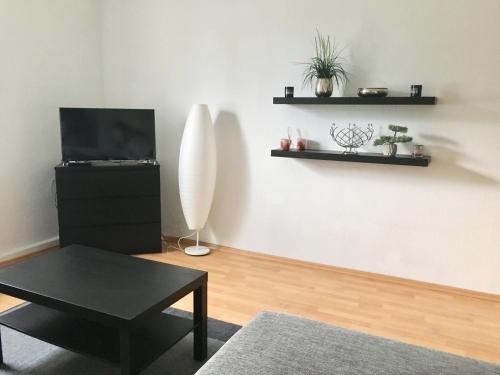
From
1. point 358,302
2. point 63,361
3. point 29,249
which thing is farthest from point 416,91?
point 29,249

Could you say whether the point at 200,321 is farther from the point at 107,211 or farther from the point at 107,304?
the point at 107,211

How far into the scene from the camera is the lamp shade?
353cm

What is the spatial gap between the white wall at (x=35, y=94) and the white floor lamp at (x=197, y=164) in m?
1.15

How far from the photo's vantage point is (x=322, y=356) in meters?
1.37

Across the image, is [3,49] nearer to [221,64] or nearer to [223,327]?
[221,64]

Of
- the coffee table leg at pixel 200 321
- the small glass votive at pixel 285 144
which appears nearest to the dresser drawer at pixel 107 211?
the small glass votive at pixel 285 144

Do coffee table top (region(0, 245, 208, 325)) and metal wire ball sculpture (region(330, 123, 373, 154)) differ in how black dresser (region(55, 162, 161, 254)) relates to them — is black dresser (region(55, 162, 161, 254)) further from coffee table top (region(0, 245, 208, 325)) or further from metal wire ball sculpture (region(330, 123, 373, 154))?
metal wire ball sculpture (region(330, 123, 373, 154))

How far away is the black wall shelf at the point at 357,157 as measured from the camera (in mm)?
2902

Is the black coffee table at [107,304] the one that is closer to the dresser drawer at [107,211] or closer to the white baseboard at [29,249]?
the dresser drawer at [107,211]

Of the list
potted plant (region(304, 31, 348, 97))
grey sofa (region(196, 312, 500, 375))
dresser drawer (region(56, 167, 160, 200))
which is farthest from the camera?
dresser drawer (region(56, 167, 160, 200))

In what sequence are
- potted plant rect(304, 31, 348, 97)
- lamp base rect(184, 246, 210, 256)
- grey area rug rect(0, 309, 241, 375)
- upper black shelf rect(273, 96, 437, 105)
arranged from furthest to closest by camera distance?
lamp base rect(184, 246, 210, 256)
potted plant rect(304, 31, 348, 97)
upper black shelf rect(273, 96, 437, 105)
grey area rug rect(0, 309, 241, 375)

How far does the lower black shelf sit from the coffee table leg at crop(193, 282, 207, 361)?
0.05 metres

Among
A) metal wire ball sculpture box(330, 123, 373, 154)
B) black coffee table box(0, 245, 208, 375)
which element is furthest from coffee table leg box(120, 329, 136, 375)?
metal wire ball sculpture box(330, 123, 373, 154)

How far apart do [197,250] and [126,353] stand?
2055 mm
